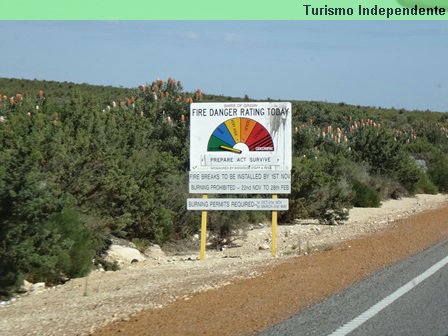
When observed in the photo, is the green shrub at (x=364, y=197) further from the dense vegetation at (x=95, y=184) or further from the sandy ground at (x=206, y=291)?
the sandy ground at (x=206, y=291)

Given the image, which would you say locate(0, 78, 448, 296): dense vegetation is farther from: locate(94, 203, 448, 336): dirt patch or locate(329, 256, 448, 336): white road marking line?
locate(329, 256, 448, 336): white road marking line

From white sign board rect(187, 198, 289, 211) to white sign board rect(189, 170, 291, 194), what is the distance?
0.24 m

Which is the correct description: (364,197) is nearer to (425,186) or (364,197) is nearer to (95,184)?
(425,186)

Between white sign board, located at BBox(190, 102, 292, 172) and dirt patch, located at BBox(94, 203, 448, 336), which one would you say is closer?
dirt patch, located at BBox(94, 203, 448, 336)

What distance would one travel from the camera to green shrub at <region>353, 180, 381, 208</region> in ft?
105

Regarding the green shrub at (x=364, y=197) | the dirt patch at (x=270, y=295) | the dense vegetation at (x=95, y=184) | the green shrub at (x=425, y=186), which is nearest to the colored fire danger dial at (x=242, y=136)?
the dense vegetation at (x=95, y=184)

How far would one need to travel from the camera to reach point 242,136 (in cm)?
1611

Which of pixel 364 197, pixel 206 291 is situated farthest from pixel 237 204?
pixel 364 197

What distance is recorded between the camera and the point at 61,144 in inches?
595

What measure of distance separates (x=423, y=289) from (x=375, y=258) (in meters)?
3.57

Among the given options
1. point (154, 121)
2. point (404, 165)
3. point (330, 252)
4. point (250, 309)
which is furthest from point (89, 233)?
point (404, 165)

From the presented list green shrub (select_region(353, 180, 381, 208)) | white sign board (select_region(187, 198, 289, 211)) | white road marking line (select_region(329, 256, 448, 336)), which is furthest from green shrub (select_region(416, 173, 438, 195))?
white road marking line (select_region(329, 256, 448, 336))

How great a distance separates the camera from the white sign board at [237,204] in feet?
53.0

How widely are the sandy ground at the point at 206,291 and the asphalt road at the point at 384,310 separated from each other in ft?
1.12
